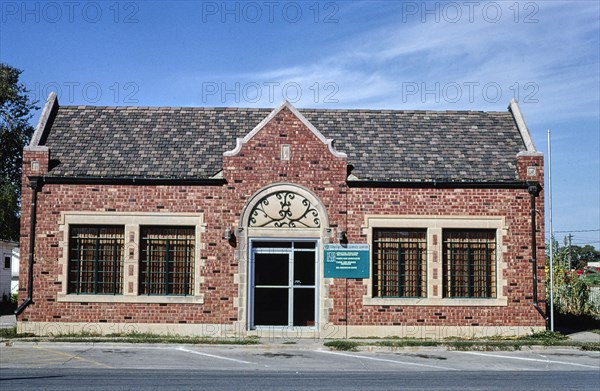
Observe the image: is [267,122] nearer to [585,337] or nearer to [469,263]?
[469,263]

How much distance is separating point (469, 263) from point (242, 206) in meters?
6.67

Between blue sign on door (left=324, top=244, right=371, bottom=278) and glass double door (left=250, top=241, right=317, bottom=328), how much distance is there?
45 centimetres

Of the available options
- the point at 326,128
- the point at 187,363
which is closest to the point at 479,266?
the point at 326,128

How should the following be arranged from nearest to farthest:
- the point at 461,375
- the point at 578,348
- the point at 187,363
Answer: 1. the point at 461,375
2. the point at 187,363
3. the point at 578,348

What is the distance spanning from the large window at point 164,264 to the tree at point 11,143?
101 ft

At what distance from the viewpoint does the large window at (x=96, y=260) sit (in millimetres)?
20078

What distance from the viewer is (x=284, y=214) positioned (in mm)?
20141

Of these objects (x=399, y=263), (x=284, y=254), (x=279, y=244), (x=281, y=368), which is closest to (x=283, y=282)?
(x=284, y=254)

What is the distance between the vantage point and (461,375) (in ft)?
44.5

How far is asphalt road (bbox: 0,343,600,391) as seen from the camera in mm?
11969

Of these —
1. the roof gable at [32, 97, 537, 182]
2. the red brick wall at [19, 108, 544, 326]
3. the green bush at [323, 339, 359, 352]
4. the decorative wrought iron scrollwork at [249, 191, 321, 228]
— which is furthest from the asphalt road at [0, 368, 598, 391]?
the roof gable at [32, 97, 537, 182]

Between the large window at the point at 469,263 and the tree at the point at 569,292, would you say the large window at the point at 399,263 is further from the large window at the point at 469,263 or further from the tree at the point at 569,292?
the tree at the point at 569,292

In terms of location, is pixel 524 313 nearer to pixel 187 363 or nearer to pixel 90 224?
pixel 187 363

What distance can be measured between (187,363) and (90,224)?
6781 mm
